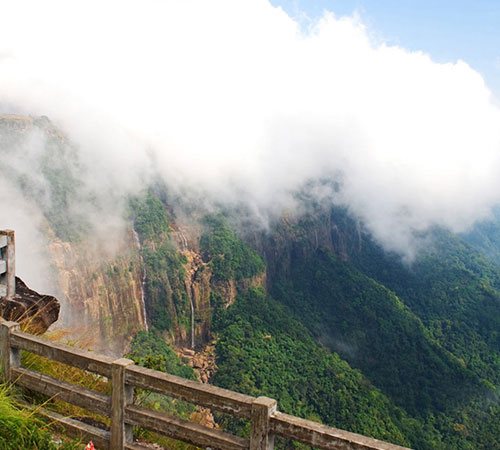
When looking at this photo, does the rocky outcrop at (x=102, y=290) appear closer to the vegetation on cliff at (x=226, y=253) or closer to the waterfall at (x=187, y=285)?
the waterfall at (x=187, y=285)

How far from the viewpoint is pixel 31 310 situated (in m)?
12.2

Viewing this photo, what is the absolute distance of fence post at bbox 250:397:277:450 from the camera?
6164 mm

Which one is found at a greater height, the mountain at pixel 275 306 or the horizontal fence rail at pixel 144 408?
the mountain at pixel 275 306

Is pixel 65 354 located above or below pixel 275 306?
below

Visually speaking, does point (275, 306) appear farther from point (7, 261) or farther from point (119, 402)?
point (119, 402)

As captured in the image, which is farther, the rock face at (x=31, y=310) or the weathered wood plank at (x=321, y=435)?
the rock face at (x=31, y=310)

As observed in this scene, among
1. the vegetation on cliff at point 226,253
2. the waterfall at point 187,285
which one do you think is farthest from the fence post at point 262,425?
the vegetation on cliff at point 226,253

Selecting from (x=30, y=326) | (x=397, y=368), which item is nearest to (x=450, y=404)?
(x=397, y=368)

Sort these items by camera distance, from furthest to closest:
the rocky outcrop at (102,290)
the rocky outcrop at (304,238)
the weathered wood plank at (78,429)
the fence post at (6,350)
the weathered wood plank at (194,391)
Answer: the rocky outcrop at (304,238) → the rocky outcrop at (102,290) → the fence post at (6,350) → the weathered wood plank at (78,429) → the weathered wood plank at (194,391)

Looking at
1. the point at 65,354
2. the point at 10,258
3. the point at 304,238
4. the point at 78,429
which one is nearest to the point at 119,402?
the point at 78,429

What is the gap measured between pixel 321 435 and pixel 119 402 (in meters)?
3.05

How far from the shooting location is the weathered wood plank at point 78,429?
741 centimetres

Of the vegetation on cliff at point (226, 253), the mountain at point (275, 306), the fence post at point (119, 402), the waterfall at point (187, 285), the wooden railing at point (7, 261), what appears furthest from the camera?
the vegetation on cliff at point (226, 253)

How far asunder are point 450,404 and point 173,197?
243ft
